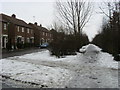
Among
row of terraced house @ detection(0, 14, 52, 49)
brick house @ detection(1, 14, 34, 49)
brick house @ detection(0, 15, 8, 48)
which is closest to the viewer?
brick house @ detection(0, 15, 8, 48)

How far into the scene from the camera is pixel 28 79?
869cm

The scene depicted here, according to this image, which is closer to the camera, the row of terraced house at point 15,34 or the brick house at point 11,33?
the row of terraced house at point 15,34

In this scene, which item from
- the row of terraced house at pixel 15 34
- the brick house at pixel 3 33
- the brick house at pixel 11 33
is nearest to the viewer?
the brick house at pixel 3 33

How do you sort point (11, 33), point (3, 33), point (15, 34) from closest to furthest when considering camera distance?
point (3, 33), point (11, 33), point (15, 34)

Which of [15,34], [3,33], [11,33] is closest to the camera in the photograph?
[3,33]

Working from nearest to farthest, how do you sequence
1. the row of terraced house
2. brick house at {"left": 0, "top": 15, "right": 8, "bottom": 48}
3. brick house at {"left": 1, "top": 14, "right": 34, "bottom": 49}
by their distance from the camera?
brick house at {"left": 0, "top": 15, "right": 8, "bottom": 48}
the row of terraced house
brick house at {"left": 1, "top": 14, "right": 34, "bottom": 49}

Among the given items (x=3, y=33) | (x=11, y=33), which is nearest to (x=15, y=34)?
(x=11, y=33)

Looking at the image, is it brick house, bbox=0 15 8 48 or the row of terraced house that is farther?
the row of terraced house

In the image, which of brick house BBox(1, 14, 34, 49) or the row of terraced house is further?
brick house BBox(1, 14, 34, 49)

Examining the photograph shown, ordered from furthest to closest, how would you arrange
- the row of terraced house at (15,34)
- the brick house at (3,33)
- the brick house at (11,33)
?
the brick house at (11,33), the row of terraced house at (15,34), the brick house at (3,33)

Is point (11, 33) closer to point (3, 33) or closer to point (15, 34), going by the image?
point (15, 34)

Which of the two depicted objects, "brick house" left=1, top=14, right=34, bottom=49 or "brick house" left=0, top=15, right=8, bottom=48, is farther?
"brick house" left=1, top=14, right=34, bottom=49

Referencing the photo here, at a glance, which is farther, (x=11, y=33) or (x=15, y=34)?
(x=15, y=34)

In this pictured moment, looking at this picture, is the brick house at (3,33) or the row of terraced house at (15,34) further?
the row of terraced house at (15,34)
